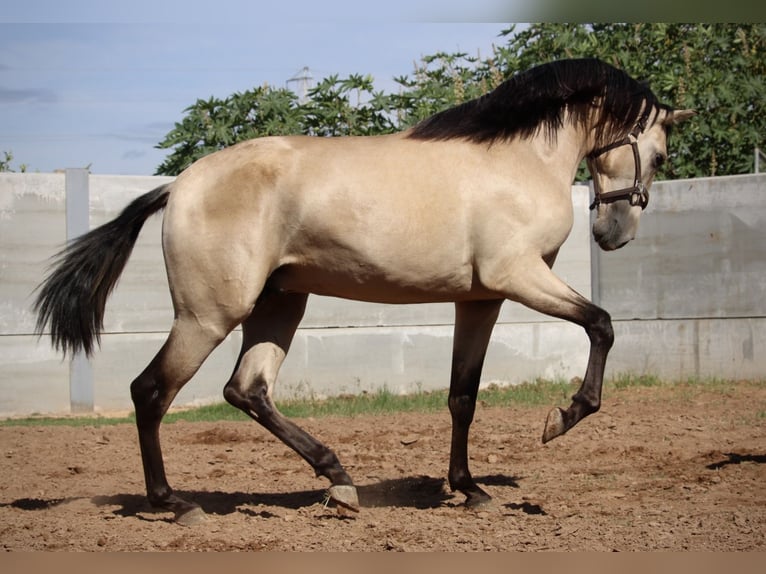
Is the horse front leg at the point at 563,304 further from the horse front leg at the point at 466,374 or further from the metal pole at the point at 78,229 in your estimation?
the metal pole at the point at 78,229

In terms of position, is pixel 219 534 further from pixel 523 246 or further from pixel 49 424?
pixel 49 424

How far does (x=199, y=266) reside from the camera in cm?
493

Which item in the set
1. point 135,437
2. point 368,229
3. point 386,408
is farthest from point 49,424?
point 368,229

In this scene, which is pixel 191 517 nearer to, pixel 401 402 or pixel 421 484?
pixel 421 484

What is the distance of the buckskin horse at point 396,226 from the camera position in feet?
16.0

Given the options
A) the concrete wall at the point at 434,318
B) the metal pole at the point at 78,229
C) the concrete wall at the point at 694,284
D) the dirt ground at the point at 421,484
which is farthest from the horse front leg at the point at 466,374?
the concrete wall at the point at 694,284

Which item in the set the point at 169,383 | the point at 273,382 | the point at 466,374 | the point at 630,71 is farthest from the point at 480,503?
the point at 630,71

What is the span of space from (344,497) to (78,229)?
5548 mm

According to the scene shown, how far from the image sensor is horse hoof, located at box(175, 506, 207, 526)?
16.2 ft

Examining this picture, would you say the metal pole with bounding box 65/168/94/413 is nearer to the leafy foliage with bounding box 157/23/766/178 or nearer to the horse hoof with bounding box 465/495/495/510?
the leafy foliage with bounding box 157/23/766/178

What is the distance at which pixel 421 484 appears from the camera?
598 cm

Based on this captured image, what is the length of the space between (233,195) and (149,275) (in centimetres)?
514

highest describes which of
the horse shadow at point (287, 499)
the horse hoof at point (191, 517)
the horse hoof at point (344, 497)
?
the horse hoof at point (344, 497)

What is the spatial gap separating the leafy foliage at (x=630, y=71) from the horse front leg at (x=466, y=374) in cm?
679
